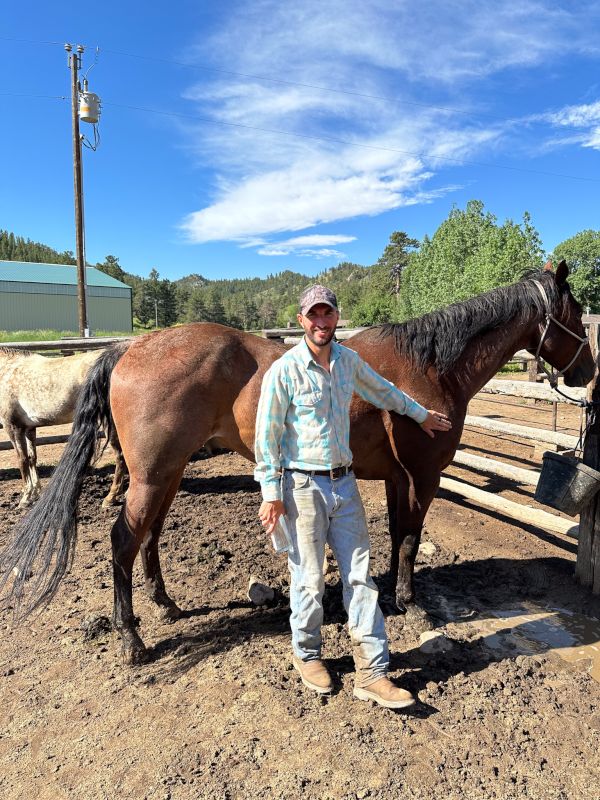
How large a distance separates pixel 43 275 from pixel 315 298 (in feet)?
205

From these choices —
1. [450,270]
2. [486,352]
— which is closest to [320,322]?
[486,352]

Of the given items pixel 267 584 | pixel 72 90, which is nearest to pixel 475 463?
pixel 267 584

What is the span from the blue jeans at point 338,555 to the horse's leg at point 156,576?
1.16 metres

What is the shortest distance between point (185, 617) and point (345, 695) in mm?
1341

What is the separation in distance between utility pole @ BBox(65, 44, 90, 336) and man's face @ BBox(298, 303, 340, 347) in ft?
37.9

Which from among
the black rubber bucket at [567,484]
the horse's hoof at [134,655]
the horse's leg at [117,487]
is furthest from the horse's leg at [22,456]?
the black rubber bucket at [567,484]

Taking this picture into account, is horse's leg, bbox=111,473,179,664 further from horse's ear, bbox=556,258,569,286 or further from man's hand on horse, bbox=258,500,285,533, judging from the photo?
horse's ear, bbox=556,258,569,286

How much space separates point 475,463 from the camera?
567cm

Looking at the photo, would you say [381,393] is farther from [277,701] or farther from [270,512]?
[277,701]

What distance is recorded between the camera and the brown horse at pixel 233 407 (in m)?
2.96

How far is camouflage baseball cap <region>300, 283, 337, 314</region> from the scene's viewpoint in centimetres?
231

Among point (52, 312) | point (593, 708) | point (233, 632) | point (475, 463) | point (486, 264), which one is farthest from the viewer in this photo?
point (52, 312)

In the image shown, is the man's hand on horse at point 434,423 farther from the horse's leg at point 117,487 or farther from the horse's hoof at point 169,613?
the horse's leg at point 117,487

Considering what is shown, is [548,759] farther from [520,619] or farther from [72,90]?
[72,90]
